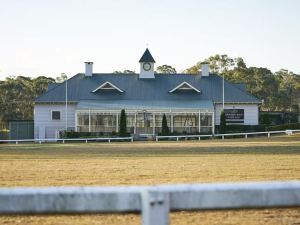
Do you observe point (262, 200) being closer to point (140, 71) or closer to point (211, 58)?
point (140, 71)

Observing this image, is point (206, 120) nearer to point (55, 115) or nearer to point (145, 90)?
point (145, 90)

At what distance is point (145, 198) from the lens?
2809 millimetres

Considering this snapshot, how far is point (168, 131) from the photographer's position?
180ft

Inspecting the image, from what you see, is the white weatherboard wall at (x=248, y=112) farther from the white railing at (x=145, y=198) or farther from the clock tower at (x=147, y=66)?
the white railing at (x=145, y=198)

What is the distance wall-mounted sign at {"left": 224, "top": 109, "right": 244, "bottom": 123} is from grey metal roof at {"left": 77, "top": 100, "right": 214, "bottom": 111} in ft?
7.79

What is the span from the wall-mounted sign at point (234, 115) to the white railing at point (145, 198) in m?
57.4

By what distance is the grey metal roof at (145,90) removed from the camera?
61.5 m

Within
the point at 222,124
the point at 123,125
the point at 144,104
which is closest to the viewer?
the point at 123,125

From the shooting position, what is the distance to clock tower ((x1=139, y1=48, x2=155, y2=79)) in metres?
64.4

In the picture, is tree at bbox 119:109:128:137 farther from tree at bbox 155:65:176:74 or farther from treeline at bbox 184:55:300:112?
tree at bbox 155:65:176:74

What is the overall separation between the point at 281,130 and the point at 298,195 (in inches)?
2244

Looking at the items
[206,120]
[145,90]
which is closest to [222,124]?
[206,120]

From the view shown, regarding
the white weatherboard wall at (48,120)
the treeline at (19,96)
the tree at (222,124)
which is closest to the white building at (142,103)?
the white weatherboard wall at (48,120)

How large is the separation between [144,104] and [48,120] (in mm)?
11028
